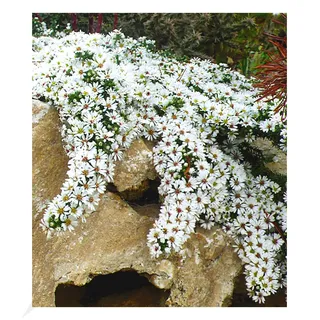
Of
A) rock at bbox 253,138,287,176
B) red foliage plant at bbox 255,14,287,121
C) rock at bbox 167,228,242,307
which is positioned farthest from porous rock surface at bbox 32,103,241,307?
red foliage plant at bbox 255,14,287,121

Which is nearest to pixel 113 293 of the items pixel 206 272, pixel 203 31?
pixel 206 272

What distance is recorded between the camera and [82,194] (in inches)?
65.5

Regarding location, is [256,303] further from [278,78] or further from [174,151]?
[278,78]

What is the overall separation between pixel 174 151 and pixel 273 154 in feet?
1.92

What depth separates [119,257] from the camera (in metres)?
1.71

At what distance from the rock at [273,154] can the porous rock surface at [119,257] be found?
47 cm

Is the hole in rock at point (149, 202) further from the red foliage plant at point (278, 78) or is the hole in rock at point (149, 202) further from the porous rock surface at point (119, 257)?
the red foliage plant at point (278, 78)

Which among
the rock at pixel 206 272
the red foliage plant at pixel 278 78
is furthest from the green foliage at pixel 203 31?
the rock at pixel 206 272

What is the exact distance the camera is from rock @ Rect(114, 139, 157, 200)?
178 centimetres

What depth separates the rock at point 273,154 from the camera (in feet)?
6.59

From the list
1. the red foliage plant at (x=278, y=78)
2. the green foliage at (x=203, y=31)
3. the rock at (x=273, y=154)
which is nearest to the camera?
the red foliage plant at (x=278, y=78)

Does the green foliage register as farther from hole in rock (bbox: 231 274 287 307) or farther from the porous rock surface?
hole in rock (bbox: 231 274 287 307)
